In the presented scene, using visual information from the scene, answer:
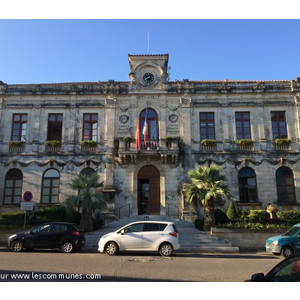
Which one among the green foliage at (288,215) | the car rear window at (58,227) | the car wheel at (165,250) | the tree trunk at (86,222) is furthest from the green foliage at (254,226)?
the car rear window at (58,227)

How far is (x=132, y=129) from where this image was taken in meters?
25.0

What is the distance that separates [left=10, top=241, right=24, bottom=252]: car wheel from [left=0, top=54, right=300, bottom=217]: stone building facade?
921 centimetres

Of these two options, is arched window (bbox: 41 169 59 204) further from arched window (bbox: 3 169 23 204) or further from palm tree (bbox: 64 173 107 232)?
palm tree (bbox: 64 173 107 232)

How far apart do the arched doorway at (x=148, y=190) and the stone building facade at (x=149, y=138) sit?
0.08 meters

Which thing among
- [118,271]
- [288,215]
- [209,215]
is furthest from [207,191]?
[118,271]

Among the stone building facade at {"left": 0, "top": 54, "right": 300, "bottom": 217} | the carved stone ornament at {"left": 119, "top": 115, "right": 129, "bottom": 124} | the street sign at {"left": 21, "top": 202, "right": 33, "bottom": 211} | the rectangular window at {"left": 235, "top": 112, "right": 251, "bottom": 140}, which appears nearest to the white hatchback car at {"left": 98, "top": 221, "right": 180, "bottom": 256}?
the street sign at {"left": 21, "top": 202, "right": 33, "bottom": 211}

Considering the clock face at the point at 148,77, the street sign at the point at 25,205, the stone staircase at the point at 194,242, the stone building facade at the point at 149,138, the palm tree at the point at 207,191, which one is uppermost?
the clock face at the point at 148,77

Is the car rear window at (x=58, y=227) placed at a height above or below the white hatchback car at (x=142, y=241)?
above

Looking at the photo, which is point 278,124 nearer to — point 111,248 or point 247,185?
point 247,185

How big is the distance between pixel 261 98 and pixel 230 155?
5694 millimetres

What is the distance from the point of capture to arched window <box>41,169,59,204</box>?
23.8 meters

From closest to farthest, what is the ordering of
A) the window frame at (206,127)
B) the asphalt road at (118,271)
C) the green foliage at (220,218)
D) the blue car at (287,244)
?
the asphalt road at (118,271)
the blue car at (287,244)
the green foliage at (220,218)
the window frame at (206,127)

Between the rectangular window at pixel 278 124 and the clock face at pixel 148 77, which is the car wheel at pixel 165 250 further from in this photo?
the clock face at pixel 148 77

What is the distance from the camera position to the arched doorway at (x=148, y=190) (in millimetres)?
23438
